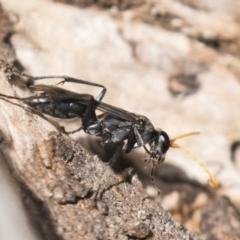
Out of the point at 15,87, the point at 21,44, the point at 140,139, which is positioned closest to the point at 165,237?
the point at 140,139

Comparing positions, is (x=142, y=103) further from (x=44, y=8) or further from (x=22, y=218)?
(x=22, y=218)

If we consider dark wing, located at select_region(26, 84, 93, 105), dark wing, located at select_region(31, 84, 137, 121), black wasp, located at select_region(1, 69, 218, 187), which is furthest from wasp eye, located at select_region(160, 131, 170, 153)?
dark wing, located at select_region(26, 84, 93, 105)

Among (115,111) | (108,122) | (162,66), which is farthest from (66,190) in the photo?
(162,66)

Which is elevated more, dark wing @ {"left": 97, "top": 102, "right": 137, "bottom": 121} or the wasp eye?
dark wing @ {"left": 97, "top": 102, "right": 137, "bottom": 121}

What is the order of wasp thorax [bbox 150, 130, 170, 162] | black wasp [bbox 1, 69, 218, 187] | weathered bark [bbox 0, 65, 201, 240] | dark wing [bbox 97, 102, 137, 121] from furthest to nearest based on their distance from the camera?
wasp thorax [bbox 150, 130, 170, 162] → dark wing [bbox 97, 102, 137, 121] → black wasp [bbox 1, 69, 218, 187] → weathered bark [bbox 0, 65, 201, 240]

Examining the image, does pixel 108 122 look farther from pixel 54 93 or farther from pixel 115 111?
pixel 54 93

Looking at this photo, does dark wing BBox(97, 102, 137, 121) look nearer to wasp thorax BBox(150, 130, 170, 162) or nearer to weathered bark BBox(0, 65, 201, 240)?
wasp thorax BBox(150, 130, 170, 162)
